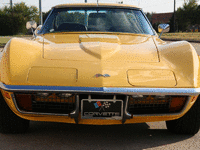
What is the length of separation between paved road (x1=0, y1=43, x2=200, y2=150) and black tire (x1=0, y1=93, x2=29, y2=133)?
55 millimetres

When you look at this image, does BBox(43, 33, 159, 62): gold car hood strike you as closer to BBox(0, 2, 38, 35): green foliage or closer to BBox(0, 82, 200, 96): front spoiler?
BBox(0, 82, 200, 96): front spoiler

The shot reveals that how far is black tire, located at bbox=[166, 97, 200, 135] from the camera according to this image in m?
2.81

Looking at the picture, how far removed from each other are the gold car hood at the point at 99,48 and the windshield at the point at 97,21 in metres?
0.37

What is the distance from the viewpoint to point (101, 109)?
2.51 metres

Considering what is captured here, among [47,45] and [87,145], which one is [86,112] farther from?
[47,45]

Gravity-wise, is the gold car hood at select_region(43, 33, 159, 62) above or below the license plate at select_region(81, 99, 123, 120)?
above

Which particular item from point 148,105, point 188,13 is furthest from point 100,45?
point 188,13

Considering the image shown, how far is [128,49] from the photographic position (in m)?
3.03

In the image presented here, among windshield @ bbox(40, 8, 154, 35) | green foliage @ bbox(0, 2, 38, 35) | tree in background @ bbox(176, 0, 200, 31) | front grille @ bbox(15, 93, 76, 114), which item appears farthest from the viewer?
tree in background @ bbox(176, 0, 200, 31)

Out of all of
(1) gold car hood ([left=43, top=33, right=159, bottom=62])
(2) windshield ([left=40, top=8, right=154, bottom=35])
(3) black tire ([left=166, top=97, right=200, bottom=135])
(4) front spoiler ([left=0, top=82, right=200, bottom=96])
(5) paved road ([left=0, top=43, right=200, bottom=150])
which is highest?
(2) windshield ([left=40, top=8, right=154, bottom=35])

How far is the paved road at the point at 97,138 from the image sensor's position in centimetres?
263

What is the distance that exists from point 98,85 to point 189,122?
3.31 feet

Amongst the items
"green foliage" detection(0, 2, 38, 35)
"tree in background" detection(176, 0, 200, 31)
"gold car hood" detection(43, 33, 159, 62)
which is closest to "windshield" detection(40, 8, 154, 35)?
"gold car hood" detection(43, 33, 159, 62)

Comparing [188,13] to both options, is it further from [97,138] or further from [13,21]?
[97,138]
